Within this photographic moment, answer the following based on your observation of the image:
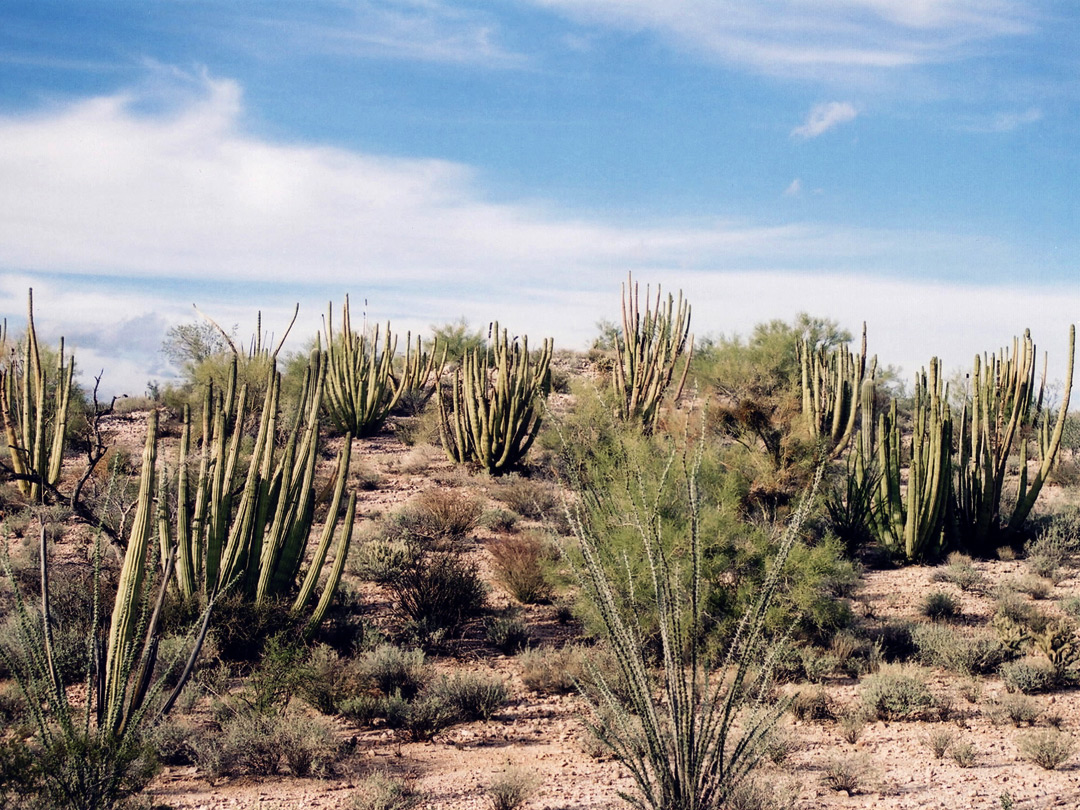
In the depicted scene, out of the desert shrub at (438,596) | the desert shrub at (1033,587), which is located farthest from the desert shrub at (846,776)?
the desert shrub at (1033,587)

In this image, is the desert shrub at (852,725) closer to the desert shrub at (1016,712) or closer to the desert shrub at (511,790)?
the desert shrub at (1016,712)

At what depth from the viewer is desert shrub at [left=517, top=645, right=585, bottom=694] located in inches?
330

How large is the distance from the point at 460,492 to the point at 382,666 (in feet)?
25.1

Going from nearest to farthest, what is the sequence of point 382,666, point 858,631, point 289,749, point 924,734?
1. point 289,749
2. point 924,734
3. point 382,666
4. point 858,631

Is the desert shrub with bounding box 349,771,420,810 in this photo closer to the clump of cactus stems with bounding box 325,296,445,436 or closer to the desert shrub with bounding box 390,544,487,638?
the desert shrub with bounding box 390,544,487,638

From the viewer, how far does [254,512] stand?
27.8 ft

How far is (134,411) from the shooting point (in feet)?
77.0

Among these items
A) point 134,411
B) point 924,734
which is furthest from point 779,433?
point 134,411

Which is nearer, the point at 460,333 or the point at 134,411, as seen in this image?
the point at 134,411

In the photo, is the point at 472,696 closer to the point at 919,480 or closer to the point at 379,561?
the point at 379,561

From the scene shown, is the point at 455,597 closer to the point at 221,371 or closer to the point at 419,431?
the point at 419,431

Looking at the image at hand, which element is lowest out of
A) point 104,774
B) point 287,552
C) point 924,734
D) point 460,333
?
point 924,734

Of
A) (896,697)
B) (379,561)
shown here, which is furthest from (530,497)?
(896,697)

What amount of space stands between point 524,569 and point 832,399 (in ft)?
24.2
